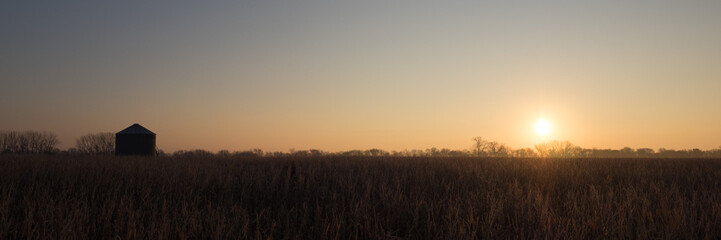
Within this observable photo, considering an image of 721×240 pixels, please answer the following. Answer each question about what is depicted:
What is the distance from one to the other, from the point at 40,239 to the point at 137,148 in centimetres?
2252

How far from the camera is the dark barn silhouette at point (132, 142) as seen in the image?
23.8 metres

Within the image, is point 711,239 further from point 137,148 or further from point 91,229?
point 137,148

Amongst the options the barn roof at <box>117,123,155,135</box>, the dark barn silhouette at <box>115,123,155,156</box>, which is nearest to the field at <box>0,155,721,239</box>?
the dark barn silhouette at <box>115,123,155,156</box>

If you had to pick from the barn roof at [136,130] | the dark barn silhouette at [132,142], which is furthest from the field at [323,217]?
the barn roof at [136,130]

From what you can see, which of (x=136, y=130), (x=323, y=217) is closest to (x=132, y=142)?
(x=136, y=130)

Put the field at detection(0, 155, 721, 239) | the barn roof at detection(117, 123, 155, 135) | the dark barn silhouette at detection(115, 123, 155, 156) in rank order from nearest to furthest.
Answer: the field at detection(0, 155, 721, 239) < the dark barn silhouette at detection(115, 123, 155, 156) < the barn roof at detection(117, 123, 155, 135)

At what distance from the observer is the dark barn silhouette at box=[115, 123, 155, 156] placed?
23.8 metres

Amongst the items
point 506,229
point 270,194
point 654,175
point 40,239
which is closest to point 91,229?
point 40,239

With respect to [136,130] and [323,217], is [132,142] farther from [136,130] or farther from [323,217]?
[323,217]

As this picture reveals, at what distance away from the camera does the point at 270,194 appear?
19.9ft

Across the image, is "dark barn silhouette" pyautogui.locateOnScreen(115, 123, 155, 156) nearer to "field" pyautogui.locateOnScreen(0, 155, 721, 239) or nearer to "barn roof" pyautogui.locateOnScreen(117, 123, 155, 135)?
"barn roof" pyautogui.locateOnScreen(117, 123, 155, 135)

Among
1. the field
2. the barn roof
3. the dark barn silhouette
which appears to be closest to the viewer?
the field

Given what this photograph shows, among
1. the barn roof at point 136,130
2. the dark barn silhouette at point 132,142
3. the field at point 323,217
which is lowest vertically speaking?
the field at point 323,217

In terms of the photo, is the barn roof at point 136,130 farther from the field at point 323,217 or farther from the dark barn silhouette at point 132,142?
the field at point 323,217
